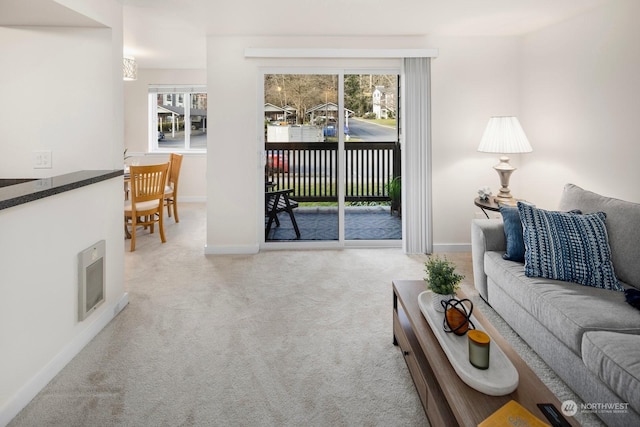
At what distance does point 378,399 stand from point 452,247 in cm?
285

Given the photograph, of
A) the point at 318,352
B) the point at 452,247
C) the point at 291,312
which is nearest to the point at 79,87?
the point at 291,312

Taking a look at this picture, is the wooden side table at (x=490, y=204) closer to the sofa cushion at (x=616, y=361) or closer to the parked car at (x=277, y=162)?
the sofa cushion at (x=616, y=361)

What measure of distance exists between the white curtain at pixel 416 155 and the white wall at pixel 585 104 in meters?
1.06

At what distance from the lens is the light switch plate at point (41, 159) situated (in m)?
2.58

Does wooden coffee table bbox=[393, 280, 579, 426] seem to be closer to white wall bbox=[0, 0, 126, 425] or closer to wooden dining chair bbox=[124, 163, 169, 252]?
white wall bbox=[0, 0, 126, 425]

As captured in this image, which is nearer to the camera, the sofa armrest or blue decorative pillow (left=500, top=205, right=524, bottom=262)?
blue decorative pillow (left=500, top=205, right=524, bottom=262)

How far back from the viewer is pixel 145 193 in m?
4.47

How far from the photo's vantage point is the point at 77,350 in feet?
7.31

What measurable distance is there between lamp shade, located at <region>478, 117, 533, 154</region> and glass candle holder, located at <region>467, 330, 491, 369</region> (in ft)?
8.49

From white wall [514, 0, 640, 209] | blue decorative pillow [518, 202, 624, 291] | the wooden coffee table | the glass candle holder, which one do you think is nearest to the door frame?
white wall [514, 0, 640, 209]

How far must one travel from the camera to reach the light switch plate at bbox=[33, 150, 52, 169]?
258cm

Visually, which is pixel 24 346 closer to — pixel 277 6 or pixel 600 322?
pixel 600 322

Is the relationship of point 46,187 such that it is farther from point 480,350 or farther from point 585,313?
point 585,313

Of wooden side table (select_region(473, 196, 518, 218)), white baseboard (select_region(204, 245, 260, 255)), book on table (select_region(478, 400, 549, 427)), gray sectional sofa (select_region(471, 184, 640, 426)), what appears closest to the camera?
book on table (select_region(478, 400, 549, 427))
